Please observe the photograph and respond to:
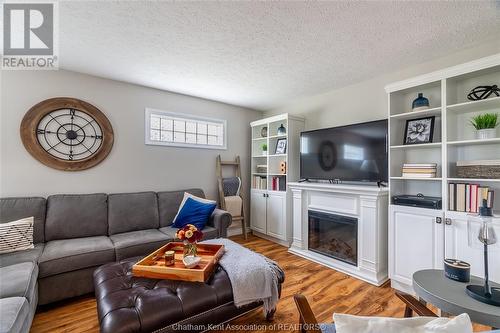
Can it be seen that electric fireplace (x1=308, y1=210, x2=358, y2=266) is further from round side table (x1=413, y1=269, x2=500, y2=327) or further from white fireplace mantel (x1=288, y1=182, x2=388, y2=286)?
round side table (x1=413, y1=269, x2=500, y2=327)

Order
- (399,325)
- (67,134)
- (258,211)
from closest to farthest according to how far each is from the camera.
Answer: (399,325), (67,134), (258,211)

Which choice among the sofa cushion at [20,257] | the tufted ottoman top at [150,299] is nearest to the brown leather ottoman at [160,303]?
the tufted ottoman top at [150,299]

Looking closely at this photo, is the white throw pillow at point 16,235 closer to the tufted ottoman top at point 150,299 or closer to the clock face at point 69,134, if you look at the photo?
the clock face at point 69,134

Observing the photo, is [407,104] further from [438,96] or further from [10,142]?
[10,142]

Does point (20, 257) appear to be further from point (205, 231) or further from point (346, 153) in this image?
point (346, 153)

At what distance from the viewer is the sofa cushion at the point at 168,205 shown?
300 cm

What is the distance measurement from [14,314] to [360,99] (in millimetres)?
3678

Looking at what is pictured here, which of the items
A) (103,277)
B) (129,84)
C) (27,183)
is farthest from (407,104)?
(27,183)

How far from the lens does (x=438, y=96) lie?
231cm

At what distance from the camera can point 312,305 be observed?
1981mm

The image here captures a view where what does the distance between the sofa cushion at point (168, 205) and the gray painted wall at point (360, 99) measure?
2.31m

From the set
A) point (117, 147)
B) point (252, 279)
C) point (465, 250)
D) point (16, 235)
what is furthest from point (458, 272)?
point (117, 147)

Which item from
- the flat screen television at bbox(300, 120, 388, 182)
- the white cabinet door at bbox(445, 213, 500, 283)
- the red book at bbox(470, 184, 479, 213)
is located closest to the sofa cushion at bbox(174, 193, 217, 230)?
the flat screen television at bbox(300, 120, 388, 182)

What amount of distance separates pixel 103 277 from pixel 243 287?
40.2 inches
